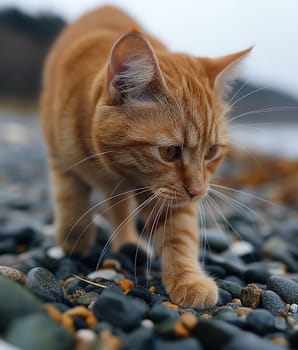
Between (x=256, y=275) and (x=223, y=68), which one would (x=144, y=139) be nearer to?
(x=223, y=68)

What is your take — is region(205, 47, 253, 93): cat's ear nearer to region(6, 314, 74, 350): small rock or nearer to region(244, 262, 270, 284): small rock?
region(244, 262, 270, 284): small rock

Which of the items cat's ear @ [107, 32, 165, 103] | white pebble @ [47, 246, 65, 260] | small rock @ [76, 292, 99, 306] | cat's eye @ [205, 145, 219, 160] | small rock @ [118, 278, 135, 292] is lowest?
white pebble @ [47, 246, 65, 260]

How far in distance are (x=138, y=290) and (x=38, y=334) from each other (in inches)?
23.8

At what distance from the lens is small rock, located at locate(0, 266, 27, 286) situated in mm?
1825


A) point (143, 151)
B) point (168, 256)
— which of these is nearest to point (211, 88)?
point (143, 151)

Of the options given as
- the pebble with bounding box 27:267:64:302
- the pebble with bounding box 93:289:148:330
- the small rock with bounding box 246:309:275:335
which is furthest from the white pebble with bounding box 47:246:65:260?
the small rock with bounding box 246:309:275:335

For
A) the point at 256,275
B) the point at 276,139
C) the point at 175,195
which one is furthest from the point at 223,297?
the point at 276,139

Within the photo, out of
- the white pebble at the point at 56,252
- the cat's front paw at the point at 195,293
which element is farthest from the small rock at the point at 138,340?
the white pebble at the point at 56,252

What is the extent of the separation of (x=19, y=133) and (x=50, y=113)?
6.26 metres

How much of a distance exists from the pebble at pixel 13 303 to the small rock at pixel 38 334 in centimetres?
2

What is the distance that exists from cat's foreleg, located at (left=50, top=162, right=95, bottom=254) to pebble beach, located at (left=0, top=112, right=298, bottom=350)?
83 mm

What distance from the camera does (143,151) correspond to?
6.97 feet

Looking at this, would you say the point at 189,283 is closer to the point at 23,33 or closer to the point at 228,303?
the point at 228,303

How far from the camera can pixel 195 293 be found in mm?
2008
